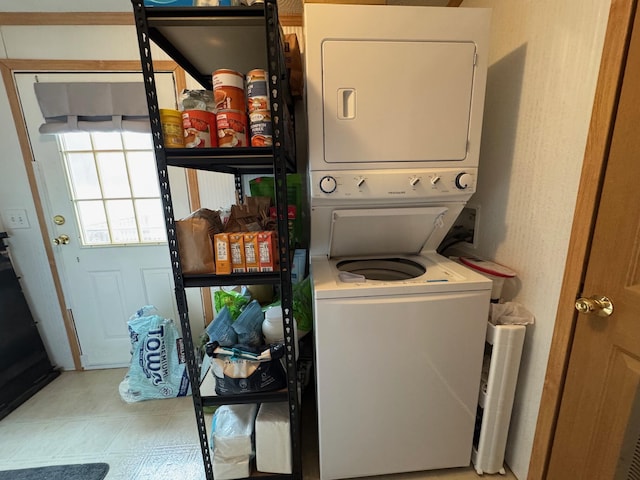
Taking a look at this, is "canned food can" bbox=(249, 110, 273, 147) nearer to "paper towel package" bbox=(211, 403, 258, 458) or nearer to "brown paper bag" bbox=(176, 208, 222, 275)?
"brown paper bag" bbox=(176, 208, 222, 275)

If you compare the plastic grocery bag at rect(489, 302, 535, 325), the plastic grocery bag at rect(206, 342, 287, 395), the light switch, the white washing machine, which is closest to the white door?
the light switch

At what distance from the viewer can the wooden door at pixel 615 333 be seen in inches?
29.8

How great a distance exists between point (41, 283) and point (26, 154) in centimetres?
90

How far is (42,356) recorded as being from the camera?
2027 mm

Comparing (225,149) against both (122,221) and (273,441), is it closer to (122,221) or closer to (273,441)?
(273,441)

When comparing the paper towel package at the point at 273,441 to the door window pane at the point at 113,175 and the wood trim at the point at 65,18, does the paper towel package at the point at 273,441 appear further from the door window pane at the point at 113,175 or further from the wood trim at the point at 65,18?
the wood trim at the point at 65,18

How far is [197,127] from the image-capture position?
94 cm

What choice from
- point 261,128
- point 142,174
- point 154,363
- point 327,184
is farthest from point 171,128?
point 154,363

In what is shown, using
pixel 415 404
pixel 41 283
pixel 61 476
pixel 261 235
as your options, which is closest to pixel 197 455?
pixel 61 476

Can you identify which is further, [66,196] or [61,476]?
[66,196]

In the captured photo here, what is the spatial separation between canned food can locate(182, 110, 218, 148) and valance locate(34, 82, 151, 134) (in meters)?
1.11

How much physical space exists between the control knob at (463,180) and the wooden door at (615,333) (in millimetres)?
428

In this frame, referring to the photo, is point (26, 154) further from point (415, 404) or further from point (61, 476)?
point (415, 404)

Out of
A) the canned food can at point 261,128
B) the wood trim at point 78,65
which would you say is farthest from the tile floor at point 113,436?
the wood trim at point 78,65
